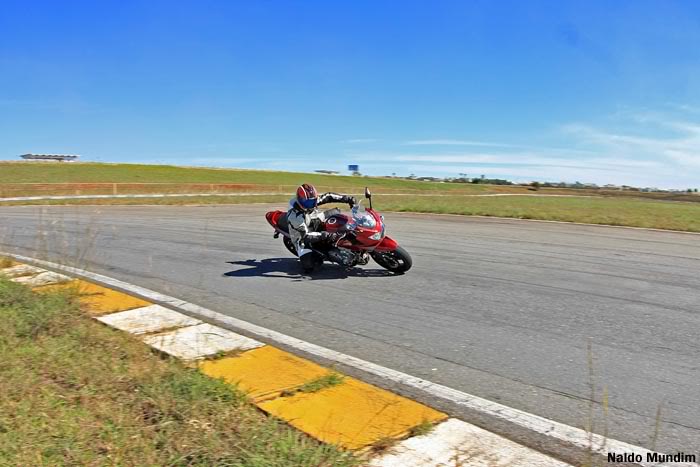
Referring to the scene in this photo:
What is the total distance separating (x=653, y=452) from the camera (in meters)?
3.14

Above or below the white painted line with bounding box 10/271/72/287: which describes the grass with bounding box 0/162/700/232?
above

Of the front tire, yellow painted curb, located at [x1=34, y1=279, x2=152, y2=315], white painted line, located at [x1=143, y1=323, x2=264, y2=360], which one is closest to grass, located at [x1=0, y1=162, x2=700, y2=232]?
the front tire

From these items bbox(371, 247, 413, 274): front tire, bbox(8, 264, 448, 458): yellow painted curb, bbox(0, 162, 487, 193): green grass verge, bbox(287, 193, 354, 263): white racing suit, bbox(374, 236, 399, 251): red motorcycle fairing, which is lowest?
bbox(8, 264, 448, 458): yellow painted curb

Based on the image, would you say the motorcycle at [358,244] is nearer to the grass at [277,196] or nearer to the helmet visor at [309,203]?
the helmet visor at [309,203]

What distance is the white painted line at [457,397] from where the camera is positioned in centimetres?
321

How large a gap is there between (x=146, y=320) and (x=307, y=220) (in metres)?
3.71

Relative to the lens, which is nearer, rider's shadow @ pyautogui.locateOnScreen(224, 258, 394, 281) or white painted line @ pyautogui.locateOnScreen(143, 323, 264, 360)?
white painted line @ pyautogui.locateOnScreen(143, 323, 264, 360)

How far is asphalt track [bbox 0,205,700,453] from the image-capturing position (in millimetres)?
3988

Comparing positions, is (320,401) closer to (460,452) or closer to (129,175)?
(460,452)

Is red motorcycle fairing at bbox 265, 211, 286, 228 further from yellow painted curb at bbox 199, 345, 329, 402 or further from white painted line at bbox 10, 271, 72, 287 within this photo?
yellow painted curb at bbox 199, 345, 329, 402

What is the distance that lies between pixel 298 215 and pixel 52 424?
5968 millimetres

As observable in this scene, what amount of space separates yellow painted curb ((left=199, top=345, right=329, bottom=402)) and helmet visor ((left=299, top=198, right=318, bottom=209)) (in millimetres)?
4181

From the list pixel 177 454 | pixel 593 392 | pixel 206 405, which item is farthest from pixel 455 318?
pixel 177 454

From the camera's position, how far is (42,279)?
7.25 metres
